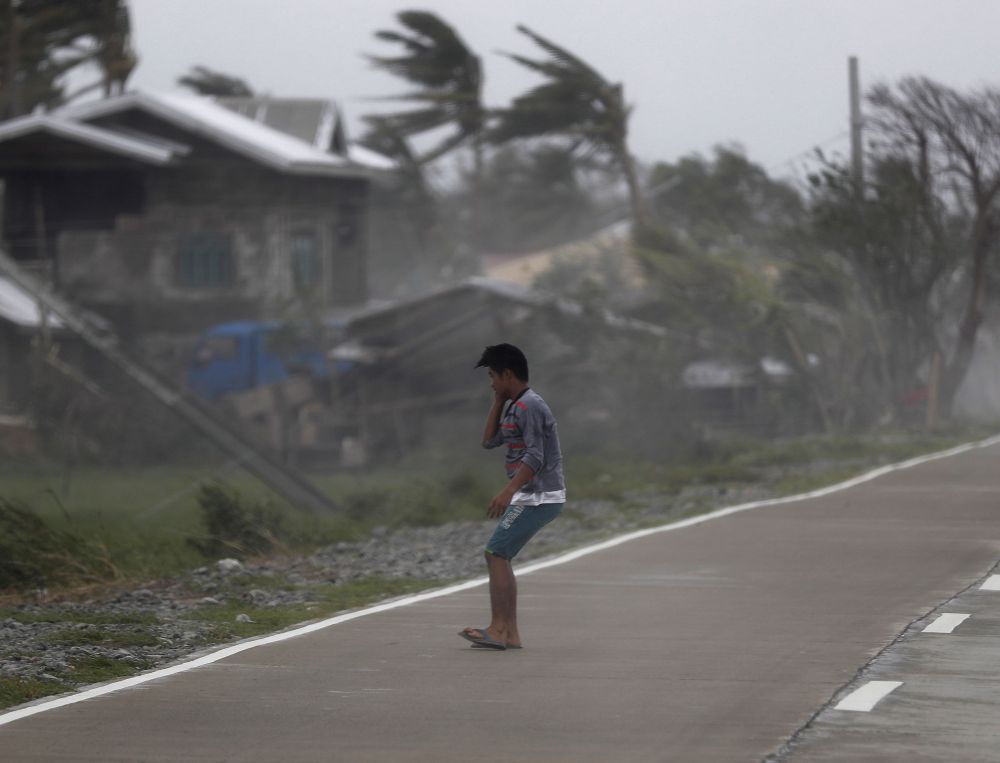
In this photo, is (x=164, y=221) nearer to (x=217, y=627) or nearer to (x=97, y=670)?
(x=217, y=627)

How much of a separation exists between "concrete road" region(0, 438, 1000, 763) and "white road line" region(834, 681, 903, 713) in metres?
0.09

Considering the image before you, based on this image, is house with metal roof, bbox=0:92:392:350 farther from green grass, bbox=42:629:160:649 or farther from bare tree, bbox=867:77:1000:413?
green grass, bbox=42:629:160:649

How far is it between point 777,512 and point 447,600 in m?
7.40

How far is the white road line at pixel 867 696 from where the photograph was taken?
7.95 metres

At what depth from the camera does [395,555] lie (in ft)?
56.6

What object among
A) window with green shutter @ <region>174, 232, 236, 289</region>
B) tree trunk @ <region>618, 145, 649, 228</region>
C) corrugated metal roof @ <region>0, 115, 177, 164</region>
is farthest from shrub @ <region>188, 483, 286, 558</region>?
tree trunk @ <region>618, 145, 649, 228</region>

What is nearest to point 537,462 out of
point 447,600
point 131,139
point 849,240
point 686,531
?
point 447,600

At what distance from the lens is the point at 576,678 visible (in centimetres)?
890

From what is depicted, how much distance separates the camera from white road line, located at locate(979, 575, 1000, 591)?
1217 centimetres

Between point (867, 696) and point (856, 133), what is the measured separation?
32946 millimetres

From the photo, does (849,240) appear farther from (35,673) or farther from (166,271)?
(35,673)

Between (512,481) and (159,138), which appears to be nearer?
(512,481)

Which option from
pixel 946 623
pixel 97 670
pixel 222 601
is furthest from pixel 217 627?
pixel 946 623

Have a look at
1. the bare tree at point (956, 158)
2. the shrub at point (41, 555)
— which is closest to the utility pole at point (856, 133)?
the bare tree at point (956, 158)
